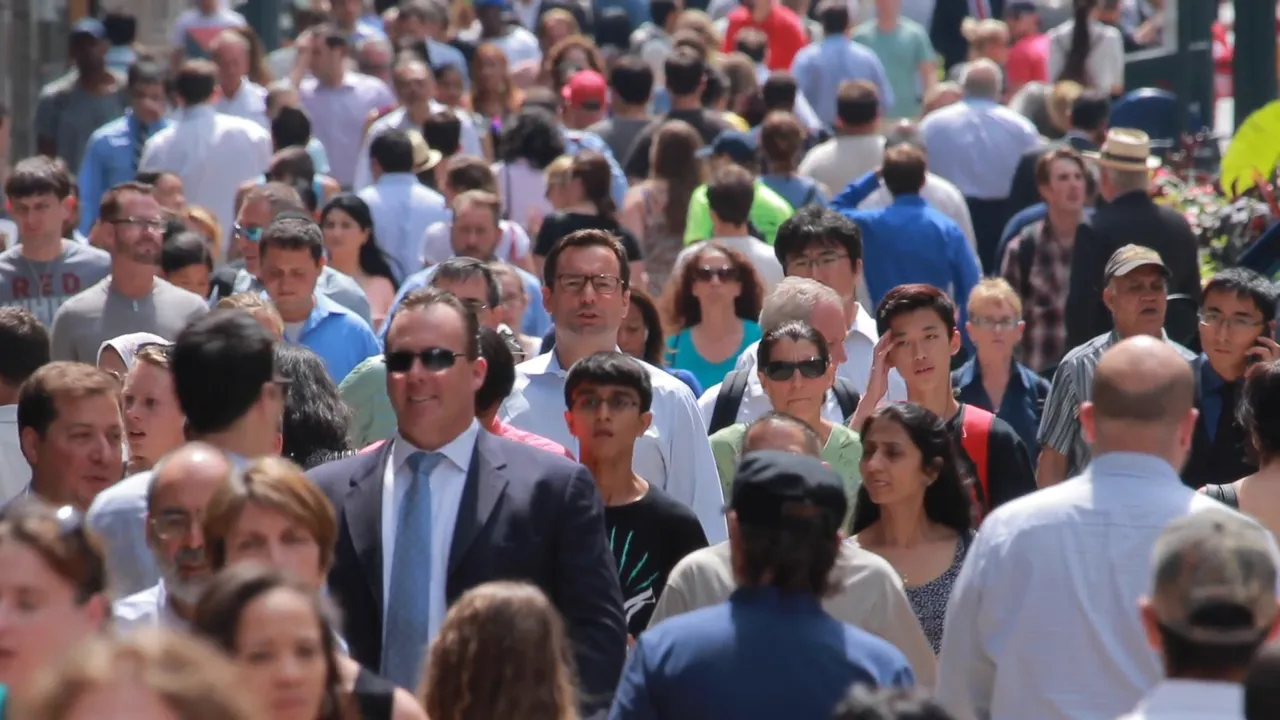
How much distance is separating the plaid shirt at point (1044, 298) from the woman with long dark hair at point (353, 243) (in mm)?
3136

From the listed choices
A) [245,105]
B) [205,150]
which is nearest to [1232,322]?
[205,150]

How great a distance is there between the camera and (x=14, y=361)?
7648mm

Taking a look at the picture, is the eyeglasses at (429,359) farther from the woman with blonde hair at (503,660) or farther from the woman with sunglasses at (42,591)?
the woman with sunglasses at (42,591)

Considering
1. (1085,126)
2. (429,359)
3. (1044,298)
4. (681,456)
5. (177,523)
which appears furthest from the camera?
(1085,126)

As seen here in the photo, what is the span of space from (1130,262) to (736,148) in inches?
177

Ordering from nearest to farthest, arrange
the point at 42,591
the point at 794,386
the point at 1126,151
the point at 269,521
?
the point at 42,591, the point at 269,521, the point at 794,386, the point at 1126,151

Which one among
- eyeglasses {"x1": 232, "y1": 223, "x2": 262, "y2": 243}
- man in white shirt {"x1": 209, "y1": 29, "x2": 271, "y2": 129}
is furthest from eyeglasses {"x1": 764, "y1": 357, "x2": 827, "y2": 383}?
man in white shirt {"x1": 209, "y1": 29, "x2": 271, "y2": 129}

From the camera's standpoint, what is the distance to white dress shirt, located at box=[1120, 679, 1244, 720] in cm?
404

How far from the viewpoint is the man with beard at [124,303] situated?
9.24m

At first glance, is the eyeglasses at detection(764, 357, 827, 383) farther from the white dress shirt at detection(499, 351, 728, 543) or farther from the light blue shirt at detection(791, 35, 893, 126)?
the light blue shirt at detection(791, 35, 893, 126)

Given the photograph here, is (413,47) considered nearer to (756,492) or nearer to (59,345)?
(59,345)

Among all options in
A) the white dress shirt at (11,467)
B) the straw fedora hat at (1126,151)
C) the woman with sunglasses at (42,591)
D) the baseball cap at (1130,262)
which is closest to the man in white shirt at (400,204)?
the straw fedora hat at (1126,151)

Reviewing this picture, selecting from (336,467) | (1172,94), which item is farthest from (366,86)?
(336,467)

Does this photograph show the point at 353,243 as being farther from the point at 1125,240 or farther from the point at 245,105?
the point at 245,105
